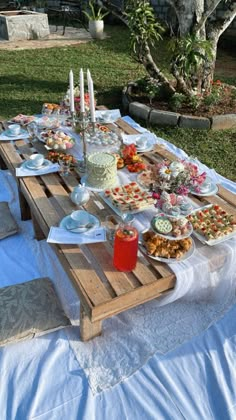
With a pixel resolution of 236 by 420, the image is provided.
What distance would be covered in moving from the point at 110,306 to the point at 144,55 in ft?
13.7

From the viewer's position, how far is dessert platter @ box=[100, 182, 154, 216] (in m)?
2.31

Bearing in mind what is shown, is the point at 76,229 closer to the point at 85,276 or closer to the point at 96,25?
the point at 85,276

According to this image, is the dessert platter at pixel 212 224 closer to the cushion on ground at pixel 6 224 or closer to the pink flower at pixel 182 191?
the pink flower at pixel 182 191

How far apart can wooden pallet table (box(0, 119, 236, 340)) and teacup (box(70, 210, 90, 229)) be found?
0.13 metres

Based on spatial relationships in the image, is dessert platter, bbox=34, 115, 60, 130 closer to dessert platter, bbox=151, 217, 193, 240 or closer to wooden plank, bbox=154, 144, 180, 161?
wooden plank, bbox=154, 144, 180, 161

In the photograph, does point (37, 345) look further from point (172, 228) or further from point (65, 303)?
point (172, 228)

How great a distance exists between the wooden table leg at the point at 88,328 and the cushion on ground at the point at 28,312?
0.30ft

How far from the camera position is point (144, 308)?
94.0 inches

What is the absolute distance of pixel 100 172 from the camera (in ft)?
8.13

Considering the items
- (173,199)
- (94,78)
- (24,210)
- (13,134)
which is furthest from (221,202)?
(94,78)

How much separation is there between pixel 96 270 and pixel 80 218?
35cm

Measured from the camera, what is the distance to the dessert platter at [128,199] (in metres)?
2.31

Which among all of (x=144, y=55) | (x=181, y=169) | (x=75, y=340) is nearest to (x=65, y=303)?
(x=75, y=340)

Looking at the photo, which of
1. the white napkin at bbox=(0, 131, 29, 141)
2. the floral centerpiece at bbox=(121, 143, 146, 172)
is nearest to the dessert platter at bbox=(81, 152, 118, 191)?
the floral centerpiece at bbox=(121, 143, 146, 172)
